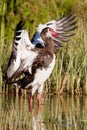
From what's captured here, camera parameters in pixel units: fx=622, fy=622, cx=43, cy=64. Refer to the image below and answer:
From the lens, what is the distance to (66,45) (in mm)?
14492

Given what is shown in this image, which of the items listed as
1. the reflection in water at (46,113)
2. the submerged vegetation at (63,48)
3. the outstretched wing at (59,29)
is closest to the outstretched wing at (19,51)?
the reflection in water at (46,113)

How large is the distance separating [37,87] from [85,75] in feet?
4.90

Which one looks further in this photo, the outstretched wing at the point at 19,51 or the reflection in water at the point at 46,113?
the outstretched wing at the point at 19,51

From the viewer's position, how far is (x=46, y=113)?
11.4 metres

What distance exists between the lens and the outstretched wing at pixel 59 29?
1279 centimetres

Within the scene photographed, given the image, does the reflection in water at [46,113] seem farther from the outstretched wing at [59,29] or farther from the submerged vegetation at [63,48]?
the outstretched wing at [59,29]

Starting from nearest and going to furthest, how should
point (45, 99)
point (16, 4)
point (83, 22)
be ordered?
1. point (45, 99)
2. point (83, 22)
3. point (16, 4)

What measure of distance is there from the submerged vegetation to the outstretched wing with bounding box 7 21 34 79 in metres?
1.57

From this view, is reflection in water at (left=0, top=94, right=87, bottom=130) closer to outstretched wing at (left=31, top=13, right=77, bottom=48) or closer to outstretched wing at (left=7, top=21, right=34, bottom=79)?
outstretched wing at (left=7, top=21, right=34, bottom=79)

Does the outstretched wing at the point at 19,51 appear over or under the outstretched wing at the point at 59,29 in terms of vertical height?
under

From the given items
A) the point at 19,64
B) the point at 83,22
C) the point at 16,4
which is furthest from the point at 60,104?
the point at 16,4

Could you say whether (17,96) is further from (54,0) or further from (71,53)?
(54,0)

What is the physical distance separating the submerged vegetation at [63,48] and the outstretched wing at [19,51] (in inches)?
61.8

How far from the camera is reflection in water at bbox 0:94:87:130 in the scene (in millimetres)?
9539
